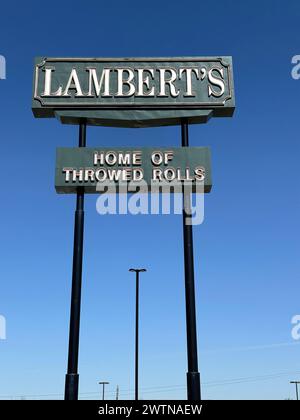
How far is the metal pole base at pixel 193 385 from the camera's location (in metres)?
11.6

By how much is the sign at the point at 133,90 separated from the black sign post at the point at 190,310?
263 centimetres

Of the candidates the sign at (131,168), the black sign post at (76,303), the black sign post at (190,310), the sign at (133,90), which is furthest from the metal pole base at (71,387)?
the sign at (133,90)

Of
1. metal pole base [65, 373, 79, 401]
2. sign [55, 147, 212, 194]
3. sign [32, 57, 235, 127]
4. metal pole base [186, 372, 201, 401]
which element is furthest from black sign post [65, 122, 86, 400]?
metal pole base [186, 372, 201, 401]

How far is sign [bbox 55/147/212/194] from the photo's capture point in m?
13.4

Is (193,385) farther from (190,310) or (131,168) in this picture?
(131,168)

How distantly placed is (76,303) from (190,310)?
276 centimetres

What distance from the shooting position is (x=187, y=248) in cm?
1283

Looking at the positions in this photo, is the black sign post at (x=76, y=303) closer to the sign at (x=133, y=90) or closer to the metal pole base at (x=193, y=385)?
the sign at (x=133, y=90)

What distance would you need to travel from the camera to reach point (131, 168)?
13406 millimetres

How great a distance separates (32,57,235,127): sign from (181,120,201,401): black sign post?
2.63 m

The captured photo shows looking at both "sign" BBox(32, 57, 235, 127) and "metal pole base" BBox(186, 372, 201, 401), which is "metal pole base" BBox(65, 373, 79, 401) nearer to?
"metal pole base" BBox(186, 372, 201, 401)

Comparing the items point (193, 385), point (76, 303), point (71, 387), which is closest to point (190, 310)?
point (193, 385)
